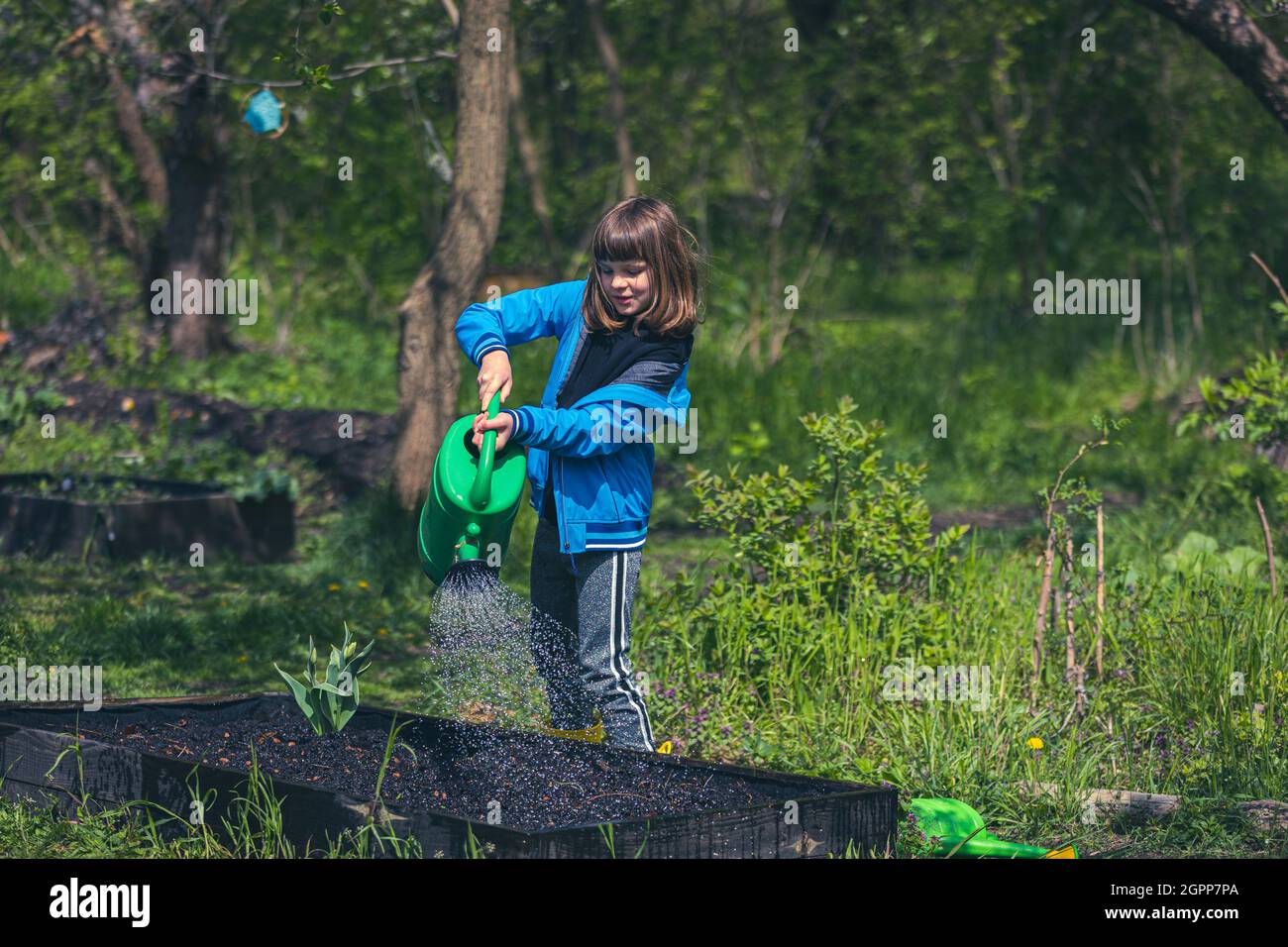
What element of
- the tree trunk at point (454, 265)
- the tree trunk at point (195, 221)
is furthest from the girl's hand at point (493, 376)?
the tree trunk at point (195, 221)

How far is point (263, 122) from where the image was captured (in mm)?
9766

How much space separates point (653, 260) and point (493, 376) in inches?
20.9

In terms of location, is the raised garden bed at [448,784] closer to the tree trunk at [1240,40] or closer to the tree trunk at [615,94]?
the tree trunk at [1240,40]

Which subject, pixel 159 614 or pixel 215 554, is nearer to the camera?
pixel 159 614

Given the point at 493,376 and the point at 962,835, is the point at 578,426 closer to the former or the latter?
the point at 493,376

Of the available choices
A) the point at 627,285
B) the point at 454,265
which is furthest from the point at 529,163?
the point at 627,285

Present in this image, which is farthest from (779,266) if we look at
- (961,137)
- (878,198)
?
(961,137)

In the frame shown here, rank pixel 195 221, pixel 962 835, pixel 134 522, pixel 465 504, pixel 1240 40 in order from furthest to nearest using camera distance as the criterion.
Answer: pixel 195 221, pixel 134 522, pixel 1240 40, pixel 465 504, pixel 962 835

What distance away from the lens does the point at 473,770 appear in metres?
4.38

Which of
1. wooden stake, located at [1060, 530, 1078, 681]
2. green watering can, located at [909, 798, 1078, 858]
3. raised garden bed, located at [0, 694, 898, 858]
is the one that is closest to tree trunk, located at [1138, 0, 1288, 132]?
wooden stake, located at [1060, 530, 1078, 681]

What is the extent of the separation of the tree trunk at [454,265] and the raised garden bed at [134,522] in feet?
2.31

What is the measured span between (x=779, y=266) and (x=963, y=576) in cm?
840

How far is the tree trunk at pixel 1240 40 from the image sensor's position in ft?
23.0
